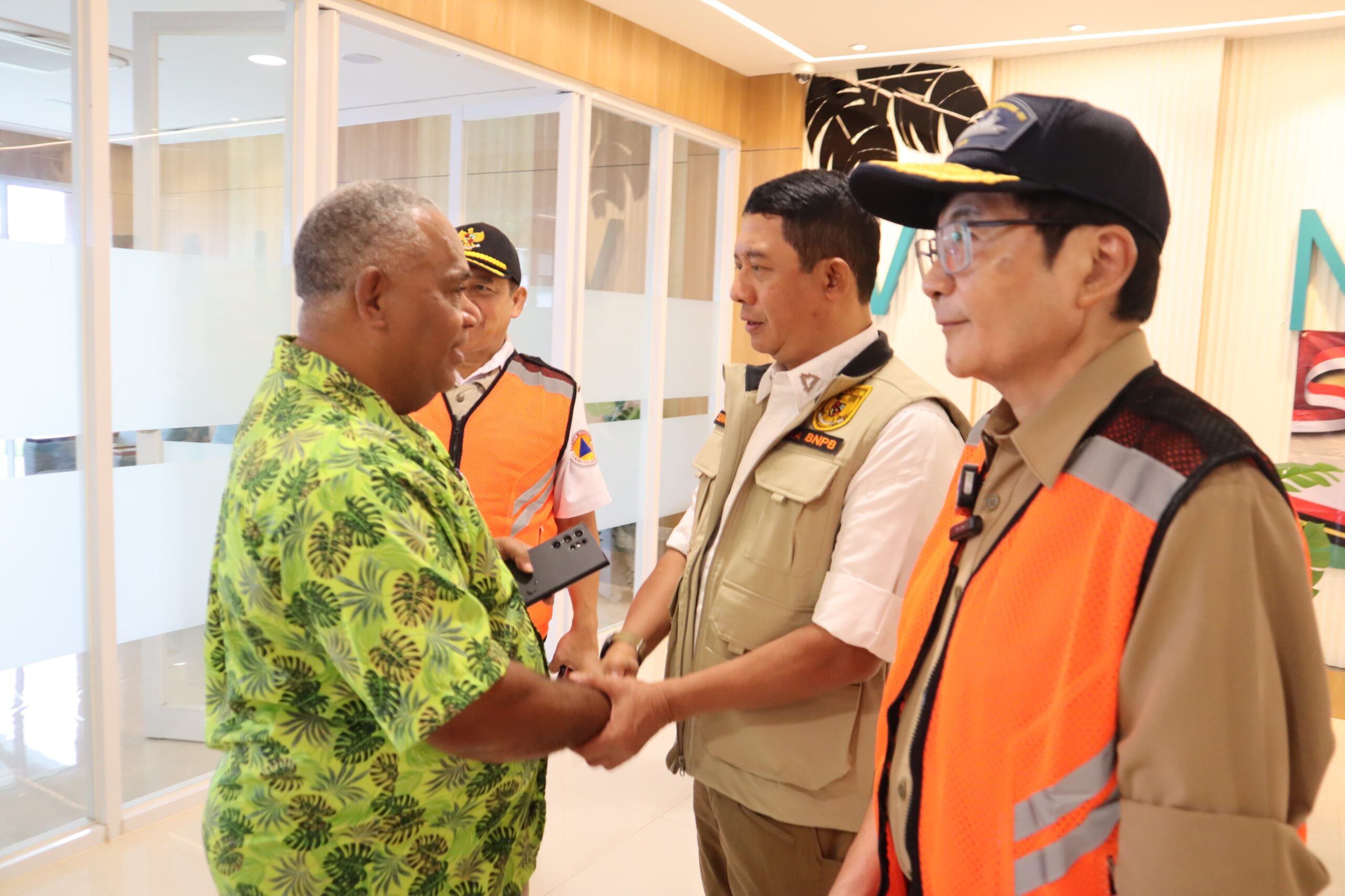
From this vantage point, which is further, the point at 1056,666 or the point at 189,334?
the point at 189,334

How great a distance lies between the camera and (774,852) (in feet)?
5.24

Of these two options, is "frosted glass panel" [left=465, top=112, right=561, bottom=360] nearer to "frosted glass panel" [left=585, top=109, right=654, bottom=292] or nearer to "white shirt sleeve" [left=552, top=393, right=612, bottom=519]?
"frosted glass panel" [left=585, top=109, right=654, bottom=292]

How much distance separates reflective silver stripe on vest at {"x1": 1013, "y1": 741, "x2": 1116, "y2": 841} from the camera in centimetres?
86

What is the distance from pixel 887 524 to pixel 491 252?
1.31m

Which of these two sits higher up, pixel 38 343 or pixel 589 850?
pixel 38 343

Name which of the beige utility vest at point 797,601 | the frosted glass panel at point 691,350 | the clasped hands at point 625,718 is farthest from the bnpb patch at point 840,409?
the frosted glass panel at point 691,350

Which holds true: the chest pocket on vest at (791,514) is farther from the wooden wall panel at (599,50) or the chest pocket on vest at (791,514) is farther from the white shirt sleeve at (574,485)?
the wooden wall panel at (599,50)

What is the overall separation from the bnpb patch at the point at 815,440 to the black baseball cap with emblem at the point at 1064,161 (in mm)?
627

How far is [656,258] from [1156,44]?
112 inches

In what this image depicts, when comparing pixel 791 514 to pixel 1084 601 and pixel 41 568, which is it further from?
pixel 41 568

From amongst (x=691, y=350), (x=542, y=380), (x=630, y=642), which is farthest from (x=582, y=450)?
(x=691, y=350)

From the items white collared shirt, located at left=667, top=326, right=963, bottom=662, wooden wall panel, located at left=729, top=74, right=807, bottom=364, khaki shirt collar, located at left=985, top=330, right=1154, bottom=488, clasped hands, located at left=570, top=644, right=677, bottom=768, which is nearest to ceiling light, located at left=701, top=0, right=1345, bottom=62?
wooden wall panel, located at left=729, top=74, right=807, bottom=364

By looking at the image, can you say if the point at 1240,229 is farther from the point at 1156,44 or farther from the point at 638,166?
the point at 638,166

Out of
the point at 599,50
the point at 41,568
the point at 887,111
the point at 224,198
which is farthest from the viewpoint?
the point at 887,111
